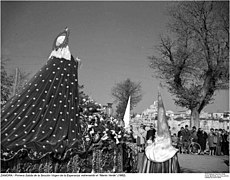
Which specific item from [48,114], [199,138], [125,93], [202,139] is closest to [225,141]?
[199,138]

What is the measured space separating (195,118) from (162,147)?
6.75ft

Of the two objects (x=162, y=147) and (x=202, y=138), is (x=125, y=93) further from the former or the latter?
(x=202, y=138)

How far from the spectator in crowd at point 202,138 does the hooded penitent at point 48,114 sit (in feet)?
8.78

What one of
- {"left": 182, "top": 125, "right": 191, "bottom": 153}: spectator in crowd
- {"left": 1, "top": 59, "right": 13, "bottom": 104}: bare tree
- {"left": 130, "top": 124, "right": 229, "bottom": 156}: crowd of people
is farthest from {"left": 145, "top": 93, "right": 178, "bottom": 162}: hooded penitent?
{"left": 182, "top": 125, "right": 191, "bottom": 153}: spectator in crowd

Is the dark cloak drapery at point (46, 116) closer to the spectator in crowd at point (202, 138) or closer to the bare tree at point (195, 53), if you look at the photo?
the bare tree at point (195, 53)

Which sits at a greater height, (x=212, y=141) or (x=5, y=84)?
(x=5, y=84)

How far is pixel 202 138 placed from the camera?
5.03 m

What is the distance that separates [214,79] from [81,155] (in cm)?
235

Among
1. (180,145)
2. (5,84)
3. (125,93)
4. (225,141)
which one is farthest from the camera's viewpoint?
(180,145)

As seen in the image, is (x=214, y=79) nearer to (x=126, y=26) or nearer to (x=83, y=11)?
(x=126, y=26)

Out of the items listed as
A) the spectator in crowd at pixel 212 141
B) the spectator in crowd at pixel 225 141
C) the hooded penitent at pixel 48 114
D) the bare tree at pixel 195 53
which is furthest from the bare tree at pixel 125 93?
the spectator in crowd at pixel 212 141

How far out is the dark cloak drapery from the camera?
2.61m

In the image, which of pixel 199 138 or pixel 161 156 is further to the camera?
pixel 199 138

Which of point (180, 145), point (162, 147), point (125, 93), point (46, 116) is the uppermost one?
point (125, 93)
